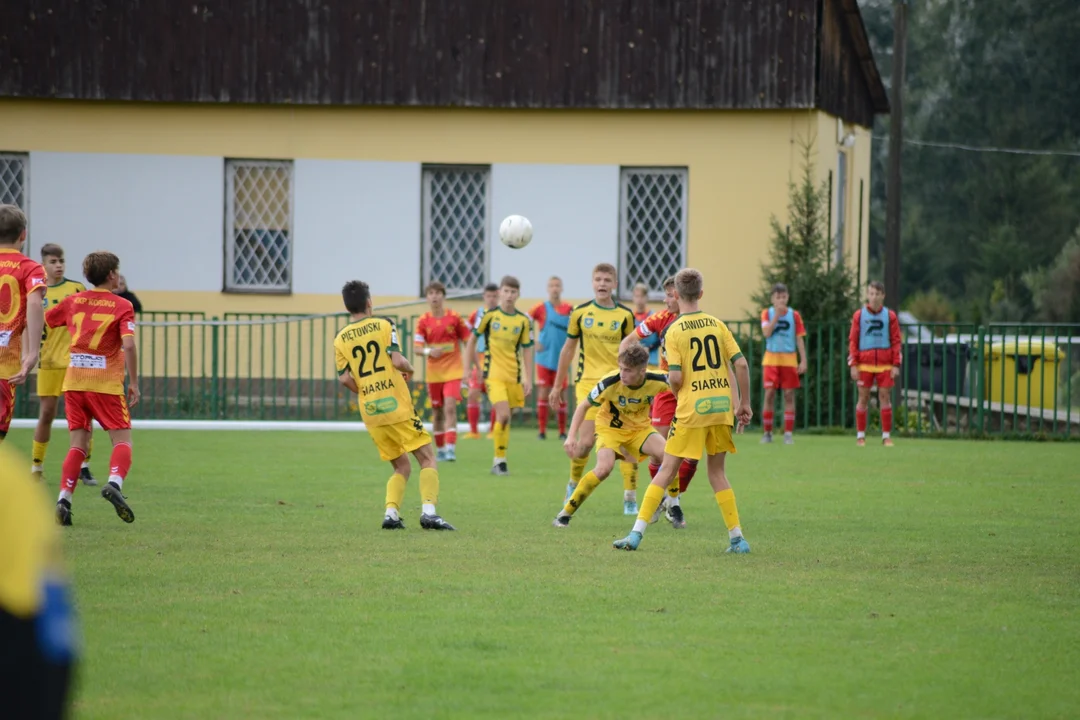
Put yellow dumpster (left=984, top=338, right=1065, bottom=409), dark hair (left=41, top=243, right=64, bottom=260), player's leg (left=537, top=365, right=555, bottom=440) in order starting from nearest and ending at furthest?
1. dark hair (left=41, top=243, right=64, bottom=260)
2. player's leg (left=537, top=365, right=555, bottom=440)
3. yellow dumpster (left=984, top=338, right=1065, bottom=409)

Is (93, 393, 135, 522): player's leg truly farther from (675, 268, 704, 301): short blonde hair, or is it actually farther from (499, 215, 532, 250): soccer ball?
(499, 215, 532, 250): soccer ball

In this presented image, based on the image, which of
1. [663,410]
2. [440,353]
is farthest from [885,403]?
[663,410]

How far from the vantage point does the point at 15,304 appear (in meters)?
11.1

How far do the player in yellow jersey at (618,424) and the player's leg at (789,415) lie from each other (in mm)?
10117

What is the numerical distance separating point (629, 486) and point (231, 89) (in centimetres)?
1639

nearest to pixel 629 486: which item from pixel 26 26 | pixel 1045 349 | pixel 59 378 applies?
pixel 59 378

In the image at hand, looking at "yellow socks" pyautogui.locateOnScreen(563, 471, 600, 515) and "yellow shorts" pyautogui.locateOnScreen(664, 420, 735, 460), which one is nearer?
"yellow shorts" pyautogui.locateOnScreen(664, 420, 735, 460)

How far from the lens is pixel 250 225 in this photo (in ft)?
89.2

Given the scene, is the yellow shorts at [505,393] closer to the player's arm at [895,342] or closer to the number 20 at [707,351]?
the player's arm at [895,342]

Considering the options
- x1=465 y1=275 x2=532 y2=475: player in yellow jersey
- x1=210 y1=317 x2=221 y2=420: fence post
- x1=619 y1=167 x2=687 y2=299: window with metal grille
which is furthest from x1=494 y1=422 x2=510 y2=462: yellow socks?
x1=619 y1=167 x2=687 y2=299: window with metal grille

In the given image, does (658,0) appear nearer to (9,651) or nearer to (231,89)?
(231,89)

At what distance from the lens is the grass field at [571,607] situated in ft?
20.1

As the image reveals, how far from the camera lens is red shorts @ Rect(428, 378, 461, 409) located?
18.3m

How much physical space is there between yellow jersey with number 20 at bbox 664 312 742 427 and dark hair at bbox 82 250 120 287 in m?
4.23
